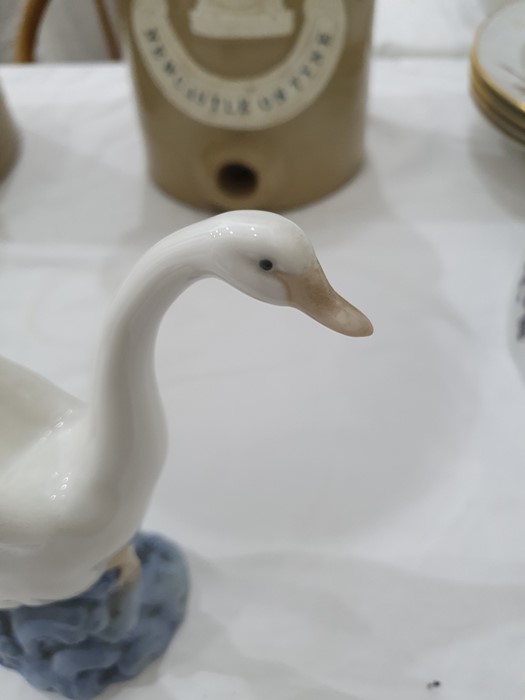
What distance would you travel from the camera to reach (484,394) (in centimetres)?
43

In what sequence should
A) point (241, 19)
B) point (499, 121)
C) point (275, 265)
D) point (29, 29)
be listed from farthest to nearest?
point (29, 29) → point (499, 121) → point (241, 19) → point (275, 265)

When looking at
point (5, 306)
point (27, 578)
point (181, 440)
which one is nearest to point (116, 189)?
point (5, 306)

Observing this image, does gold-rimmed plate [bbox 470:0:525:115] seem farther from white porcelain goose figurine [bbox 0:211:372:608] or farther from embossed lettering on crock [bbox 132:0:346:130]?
white porcelain goose figurine [bbox 0:211:372:608]

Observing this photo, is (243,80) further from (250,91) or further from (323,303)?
(323,303)

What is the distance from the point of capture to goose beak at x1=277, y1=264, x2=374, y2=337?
0.72ft

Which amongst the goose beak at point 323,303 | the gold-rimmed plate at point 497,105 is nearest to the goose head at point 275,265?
the goose beak at point 323,303

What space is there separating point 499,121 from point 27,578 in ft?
1.45

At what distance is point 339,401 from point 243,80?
0.69 feet

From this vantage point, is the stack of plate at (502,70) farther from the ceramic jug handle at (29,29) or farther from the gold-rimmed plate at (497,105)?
the ceramic jug handle at (29,29)

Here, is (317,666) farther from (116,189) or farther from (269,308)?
(116,189)

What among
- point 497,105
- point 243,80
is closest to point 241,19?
point 243,80

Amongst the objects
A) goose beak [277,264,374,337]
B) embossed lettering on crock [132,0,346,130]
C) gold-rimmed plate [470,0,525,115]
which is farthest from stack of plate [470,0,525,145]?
goose beak [277,264,374,337]

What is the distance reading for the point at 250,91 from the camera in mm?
451

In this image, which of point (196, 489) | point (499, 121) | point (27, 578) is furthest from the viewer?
point (499, 121)
